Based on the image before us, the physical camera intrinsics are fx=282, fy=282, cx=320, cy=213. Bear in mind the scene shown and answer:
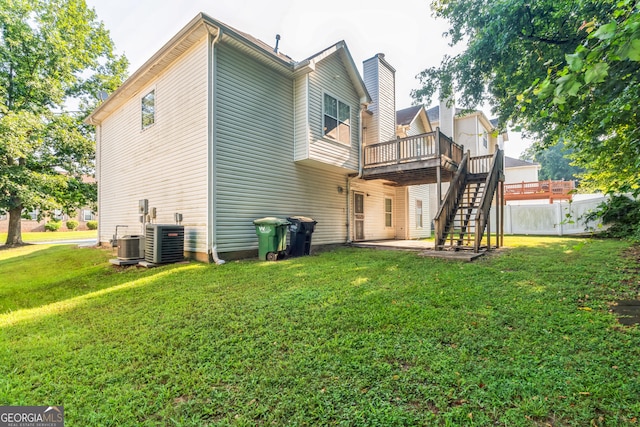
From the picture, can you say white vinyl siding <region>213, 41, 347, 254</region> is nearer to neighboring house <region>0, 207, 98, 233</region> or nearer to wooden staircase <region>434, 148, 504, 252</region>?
wooden staircase <region>434, 148, 504, 252</region>

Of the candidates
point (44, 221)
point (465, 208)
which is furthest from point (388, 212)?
point (44, 221)

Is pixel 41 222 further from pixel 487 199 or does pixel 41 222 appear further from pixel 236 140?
pixel 487 199

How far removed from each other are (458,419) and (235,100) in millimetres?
7771

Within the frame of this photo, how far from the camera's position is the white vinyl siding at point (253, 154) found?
7125 mm

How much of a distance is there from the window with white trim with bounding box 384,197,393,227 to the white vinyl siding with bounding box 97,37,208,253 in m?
8.68

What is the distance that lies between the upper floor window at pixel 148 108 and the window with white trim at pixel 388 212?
9800 mm

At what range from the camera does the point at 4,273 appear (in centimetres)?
704

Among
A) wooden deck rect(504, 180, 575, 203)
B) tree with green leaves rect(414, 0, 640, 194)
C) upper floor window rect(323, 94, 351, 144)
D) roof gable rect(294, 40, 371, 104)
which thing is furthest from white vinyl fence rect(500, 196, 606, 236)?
upper floor window rect(323, 94, 351, 144)

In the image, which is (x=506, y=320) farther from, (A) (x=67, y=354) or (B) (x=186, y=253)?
(B) (x=186, y=253)

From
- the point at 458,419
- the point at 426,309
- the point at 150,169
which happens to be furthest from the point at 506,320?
the point at 150,169

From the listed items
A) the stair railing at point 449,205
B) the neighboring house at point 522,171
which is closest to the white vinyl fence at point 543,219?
the stair railing at point 449,205

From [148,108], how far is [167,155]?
2345 millimetres

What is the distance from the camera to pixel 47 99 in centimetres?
1387

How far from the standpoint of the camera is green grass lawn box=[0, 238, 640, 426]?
1742mm
